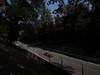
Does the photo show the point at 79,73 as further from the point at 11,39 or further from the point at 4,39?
the point at 4,39

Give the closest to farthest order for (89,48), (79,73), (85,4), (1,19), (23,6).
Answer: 1. (85,4)
2. (23,6)
3. (79,73)
4. (1,19)
5. (89,48)

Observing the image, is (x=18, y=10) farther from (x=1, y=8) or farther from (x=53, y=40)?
(x=53, y=40)

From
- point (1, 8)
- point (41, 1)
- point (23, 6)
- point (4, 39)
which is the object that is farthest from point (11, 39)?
point (41, 1)

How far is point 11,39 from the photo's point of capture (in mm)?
30781

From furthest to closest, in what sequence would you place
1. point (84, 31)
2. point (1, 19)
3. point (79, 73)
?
point (84, 31)
point (1, 19)
point (79, 73)

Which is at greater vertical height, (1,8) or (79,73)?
(1,8)

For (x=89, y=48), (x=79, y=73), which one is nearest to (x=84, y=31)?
(x=89, y=48)

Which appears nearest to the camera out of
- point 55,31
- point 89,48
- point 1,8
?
point 1,8

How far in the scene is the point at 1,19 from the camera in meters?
23.2

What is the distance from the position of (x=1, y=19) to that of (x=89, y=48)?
18214 millimetres

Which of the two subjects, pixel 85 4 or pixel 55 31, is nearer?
pixel 85 4

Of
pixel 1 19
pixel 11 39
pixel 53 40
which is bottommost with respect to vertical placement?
pixel 53 40

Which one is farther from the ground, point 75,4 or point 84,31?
point 75,4

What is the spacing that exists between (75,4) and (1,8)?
11.2 metres
